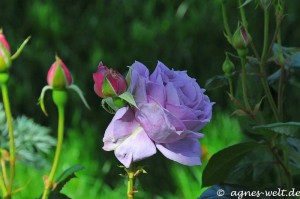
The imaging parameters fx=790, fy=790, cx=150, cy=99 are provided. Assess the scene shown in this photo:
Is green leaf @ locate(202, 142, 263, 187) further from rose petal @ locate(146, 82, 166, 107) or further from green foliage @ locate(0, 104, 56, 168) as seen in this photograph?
green foliage @ locate(0, 104, 56, 168)

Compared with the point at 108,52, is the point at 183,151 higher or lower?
higher

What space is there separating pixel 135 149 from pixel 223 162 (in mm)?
401

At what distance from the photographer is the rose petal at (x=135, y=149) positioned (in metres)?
0.91

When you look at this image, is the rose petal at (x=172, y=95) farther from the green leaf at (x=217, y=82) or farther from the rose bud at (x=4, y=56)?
the green leaf at (x=217, y=82)

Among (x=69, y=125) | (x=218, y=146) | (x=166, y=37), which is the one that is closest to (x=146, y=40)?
(x=166, y=37)

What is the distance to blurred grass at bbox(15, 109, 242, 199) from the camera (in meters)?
2.03

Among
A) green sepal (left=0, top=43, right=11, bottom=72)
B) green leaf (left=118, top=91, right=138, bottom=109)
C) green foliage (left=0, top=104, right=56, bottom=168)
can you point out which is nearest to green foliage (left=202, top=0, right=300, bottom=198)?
green leaf (left=118, top=91, right=138, bottom=109)

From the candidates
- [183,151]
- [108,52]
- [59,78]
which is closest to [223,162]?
[183,151]

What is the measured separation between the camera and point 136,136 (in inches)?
36.9

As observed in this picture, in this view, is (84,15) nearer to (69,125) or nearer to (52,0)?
(52,0)

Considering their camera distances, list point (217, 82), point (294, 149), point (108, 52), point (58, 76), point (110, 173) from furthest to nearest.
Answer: point (108, 52) < point (110, 173) < point (217, 82) < point (294, 149) < point (58, 76)

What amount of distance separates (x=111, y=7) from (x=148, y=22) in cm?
17

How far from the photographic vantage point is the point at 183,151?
96 centimetres

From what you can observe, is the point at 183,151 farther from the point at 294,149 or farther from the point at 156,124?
the point at 294,149
